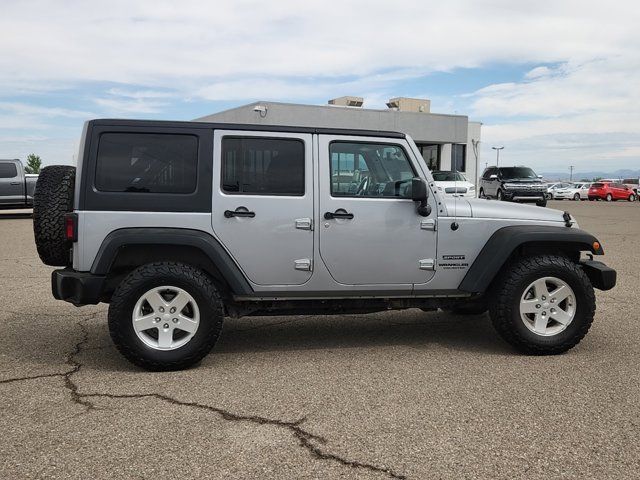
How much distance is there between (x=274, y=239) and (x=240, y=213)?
338 mm

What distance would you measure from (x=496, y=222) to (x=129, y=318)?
3060mm

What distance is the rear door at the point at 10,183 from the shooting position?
70.1 ft

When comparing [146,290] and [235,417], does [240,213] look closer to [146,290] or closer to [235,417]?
[146,290]

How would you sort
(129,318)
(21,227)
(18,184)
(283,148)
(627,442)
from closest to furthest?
(627,442)
(129,318)
(283,148)
(21,227)
(18,184)

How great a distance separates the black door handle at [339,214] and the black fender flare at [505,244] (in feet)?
3.70

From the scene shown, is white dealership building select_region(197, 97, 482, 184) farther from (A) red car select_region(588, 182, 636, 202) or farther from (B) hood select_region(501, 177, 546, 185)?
(A) red car select_region(588, 182, 636, 202)

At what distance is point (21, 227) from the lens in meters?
18.4

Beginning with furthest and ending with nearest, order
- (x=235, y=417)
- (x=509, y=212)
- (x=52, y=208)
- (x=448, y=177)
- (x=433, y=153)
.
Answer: (x=433, y=153), (x=448, y=177), (x=509, y=212), (x=52, y=208), (x=235, y=417)

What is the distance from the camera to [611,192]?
151 ft

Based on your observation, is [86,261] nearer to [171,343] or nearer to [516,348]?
[171,343]

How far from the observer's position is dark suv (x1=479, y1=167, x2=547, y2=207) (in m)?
28.7

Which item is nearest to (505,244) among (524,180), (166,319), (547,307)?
(547,307)

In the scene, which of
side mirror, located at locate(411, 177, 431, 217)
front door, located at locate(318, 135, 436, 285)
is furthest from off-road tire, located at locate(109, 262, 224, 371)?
side mirror, located at locate(411, 177, 431, 217)

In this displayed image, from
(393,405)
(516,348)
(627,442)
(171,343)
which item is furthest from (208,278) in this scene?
(627,442)
